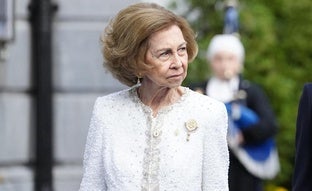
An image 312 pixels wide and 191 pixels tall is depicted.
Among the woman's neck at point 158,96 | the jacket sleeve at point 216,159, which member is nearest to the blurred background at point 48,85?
the woman's neck at point 158,96

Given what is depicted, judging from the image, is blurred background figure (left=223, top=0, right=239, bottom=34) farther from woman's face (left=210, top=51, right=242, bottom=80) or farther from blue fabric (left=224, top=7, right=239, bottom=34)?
woman's face (left=210, top=51, right=242, bottom=80)

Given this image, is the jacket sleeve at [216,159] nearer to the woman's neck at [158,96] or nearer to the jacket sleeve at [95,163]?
the woman's neck at [158,96]

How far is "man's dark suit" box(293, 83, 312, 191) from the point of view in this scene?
572cm

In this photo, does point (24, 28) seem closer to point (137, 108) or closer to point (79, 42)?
point (79, 42)

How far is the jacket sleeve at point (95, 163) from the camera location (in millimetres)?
5676

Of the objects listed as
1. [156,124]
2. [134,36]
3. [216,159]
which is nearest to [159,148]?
[156,124]

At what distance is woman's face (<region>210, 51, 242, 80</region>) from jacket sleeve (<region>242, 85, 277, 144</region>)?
6.1 inches

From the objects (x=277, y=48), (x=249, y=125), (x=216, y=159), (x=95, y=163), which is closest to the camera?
(x=216, y=159)

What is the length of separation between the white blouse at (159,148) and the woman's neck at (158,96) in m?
0.03

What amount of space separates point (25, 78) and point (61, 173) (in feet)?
2.35

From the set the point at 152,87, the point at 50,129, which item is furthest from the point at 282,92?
the point at 152,87

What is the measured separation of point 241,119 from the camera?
8.52 meters

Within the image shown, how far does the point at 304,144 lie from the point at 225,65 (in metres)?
2.98

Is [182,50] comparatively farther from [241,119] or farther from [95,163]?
[241,119]
